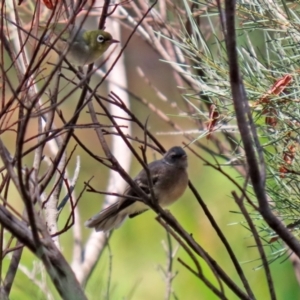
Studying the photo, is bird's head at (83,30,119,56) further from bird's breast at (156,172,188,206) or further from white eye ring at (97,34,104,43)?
bird's breast at (156,172,188,206)

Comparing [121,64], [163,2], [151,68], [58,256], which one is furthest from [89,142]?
[58,256]

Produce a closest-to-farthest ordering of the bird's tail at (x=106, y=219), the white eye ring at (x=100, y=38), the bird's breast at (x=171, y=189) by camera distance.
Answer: the white eye ring at (x=100, y=38), the bird's tail at (x=106, y=219), the bird's breast at (x=171, y=189)

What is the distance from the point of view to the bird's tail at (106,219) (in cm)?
173

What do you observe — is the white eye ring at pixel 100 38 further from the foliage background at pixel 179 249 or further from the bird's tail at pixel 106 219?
the foliage background at pixel 179 249

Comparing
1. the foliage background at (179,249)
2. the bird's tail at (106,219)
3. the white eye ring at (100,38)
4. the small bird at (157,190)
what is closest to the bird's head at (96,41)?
the white eye ring at (100,38)

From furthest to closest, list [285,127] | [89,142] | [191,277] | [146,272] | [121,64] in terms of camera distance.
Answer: [89,142] → [146,272] → [191,277] → [121,64] → [285,127]

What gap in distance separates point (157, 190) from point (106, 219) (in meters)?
0.24

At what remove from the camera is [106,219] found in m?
1.75

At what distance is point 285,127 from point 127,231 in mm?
2374

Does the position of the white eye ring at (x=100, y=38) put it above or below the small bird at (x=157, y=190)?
above

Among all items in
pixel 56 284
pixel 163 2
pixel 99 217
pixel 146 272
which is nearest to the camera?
pixel 56 284

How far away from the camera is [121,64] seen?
2.39 metres

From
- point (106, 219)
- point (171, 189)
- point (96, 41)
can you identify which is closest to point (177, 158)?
point (171, 189)

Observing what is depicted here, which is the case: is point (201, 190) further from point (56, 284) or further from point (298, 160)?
point (56, 284)
